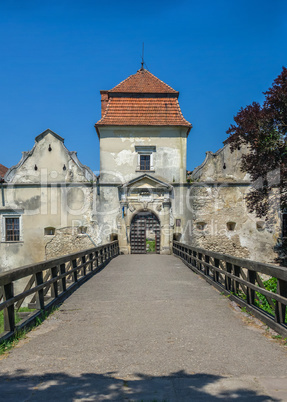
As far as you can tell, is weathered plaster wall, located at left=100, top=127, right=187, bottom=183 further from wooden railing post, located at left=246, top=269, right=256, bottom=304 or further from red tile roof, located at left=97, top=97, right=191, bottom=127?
wooden railing post, located at left=246, top=269, right=256, bottom=304

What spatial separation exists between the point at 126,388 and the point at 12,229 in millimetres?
20523

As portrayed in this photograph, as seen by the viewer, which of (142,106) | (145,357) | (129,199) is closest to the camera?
(145,357)

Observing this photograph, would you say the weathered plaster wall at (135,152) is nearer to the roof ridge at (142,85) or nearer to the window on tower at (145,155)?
the window on tower at (145,155)

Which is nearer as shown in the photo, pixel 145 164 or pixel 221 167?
pixel 221 167

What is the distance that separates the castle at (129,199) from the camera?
73.8 ft

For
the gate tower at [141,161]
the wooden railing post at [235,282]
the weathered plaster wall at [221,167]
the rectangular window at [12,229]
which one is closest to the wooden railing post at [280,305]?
the wooden railing post at [235,282]

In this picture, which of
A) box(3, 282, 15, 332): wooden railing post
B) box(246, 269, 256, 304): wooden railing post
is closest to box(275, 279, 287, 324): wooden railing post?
box(246, 269, 256, 304): wooden railing post

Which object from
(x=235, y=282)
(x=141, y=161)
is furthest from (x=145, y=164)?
(x=235, y=282)

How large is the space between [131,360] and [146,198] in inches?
725

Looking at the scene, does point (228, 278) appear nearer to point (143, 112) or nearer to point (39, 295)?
point (39, 295)

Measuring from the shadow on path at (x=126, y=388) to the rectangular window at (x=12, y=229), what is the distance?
1969 centimetres

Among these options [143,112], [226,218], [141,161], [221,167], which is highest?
[143,112]

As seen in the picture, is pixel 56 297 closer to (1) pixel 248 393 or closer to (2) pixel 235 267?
(2) pixel 235 267

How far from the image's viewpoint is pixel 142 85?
24.8m
